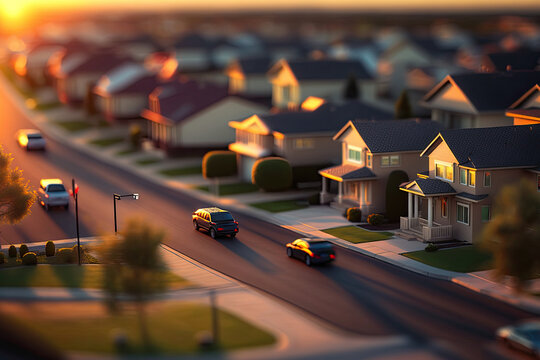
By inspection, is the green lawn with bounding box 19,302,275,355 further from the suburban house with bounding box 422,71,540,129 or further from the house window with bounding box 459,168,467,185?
the suburban house with bounding box 422,71,540,129

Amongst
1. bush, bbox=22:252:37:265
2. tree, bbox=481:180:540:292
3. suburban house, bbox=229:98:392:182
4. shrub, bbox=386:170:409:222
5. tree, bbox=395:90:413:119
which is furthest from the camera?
tree, bbox=395:90:413:119

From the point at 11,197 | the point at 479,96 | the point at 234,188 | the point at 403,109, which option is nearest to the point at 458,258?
the point at 479,96

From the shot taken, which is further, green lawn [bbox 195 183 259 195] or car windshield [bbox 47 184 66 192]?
green lawn [bbox 195 183 259 195]

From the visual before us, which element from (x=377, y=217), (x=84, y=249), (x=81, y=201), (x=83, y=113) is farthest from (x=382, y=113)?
(x=83, y=113)

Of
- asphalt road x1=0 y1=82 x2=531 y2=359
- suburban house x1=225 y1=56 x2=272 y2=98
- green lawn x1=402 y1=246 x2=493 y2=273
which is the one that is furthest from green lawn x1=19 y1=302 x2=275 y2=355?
suburban house x1=225 y1=56 x2=272 y2=98

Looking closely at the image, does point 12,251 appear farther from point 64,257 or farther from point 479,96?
point 479,96

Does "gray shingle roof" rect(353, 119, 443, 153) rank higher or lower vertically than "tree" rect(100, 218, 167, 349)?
higher

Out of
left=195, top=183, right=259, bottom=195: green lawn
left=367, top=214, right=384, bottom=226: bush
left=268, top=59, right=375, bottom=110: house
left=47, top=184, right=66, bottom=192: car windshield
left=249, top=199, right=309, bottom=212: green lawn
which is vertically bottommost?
left=367, top=214, right=384, bottom=226: bush

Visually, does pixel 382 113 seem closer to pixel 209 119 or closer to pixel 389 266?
pixel 209 119
